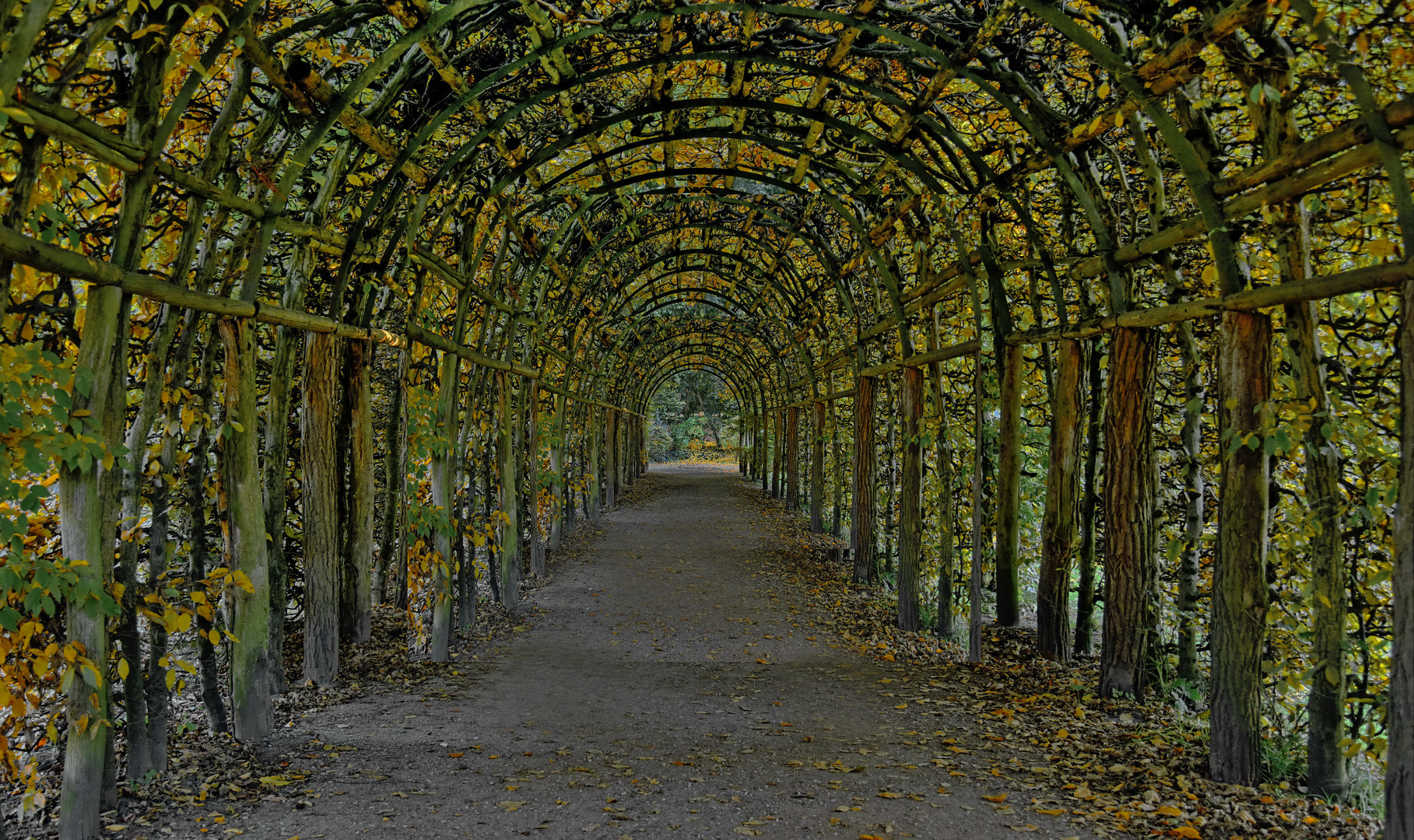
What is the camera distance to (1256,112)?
10.2 ft

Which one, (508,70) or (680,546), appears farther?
(680,546)

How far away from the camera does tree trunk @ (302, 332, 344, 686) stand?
4887 mm

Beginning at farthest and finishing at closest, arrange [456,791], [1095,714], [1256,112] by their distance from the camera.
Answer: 1. [1095,714]
2. [456,791]
3. [1256,112]

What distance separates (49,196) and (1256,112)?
16.2 ft

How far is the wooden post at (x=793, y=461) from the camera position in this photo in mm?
17953

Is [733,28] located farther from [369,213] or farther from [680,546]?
[680,546]

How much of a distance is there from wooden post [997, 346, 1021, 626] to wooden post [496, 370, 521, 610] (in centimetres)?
514

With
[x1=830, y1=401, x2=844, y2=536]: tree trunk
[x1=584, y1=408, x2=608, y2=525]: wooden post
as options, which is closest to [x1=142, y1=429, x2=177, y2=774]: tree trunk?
[x1=830, y1=401, x2=844, y2=536]: tree trunk

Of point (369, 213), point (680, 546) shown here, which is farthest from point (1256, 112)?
point (680, 546)

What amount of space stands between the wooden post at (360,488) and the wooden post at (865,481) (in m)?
5.97

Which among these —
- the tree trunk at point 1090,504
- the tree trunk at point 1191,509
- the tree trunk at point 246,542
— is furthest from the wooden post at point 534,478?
the tree trunk at point 1191,509

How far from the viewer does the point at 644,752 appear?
168 inches

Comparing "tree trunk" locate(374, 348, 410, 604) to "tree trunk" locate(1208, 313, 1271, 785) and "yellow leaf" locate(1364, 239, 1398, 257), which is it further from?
"yellow leaf" locate(1364, 239, 1398, 257)

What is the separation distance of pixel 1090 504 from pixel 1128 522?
92 centimetres
